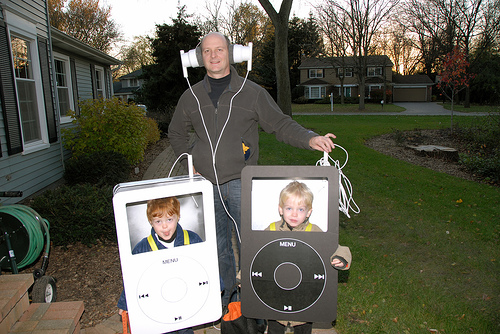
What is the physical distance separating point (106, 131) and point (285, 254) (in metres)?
7.87

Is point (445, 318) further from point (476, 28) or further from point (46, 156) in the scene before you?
point (476, 28)

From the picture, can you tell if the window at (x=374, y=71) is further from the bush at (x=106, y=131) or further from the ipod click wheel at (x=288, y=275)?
the ipod click wheel at (x=288, y=275)

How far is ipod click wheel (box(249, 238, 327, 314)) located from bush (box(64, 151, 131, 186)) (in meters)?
5.79

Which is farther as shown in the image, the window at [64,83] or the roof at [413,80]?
the roof at [413,80]

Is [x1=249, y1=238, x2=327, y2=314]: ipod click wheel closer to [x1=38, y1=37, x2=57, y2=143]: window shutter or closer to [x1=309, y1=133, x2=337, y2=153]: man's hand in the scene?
[x1=309, y1=133, x2=337, y2=153]: man's hand

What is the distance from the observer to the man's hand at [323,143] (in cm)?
222

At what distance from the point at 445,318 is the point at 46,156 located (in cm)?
792

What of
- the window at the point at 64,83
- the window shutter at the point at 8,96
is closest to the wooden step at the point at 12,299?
the window shutter at the point at 8,96

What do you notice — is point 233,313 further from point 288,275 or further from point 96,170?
point 96,170

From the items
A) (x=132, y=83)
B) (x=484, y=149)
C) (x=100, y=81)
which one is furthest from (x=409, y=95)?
(x=100, y=81)

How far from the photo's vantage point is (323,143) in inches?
88.1

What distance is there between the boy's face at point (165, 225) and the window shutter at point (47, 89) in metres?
7.16

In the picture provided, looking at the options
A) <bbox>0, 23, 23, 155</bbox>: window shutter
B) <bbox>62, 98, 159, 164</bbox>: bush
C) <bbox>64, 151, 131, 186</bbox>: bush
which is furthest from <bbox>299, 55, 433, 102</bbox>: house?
<bbox>0, 23, 23, 155</bbox>: window shutter

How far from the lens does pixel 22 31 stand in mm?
7266
